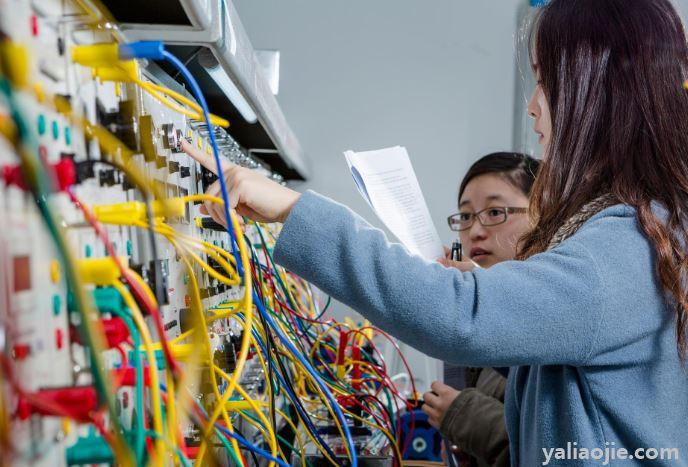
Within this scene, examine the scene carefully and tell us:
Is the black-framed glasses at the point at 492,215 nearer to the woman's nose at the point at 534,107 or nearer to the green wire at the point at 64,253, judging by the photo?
the woman's nose at the point at 534,107

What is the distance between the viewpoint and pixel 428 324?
0.61 meters

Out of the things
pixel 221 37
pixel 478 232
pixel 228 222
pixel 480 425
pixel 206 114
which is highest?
pixel 221 37

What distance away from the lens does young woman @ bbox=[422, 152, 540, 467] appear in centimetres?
135

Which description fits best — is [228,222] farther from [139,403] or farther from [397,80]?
[397,80]

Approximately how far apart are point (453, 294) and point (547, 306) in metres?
0.10

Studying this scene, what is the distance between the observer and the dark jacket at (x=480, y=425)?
47.7 inches

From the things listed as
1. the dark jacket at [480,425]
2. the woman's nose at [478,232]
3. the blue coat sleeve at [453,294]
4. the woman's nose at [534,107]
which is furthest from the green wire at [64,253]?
the woman's nose at [478,232]

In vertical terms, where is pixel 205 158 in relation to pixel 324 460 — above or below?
above

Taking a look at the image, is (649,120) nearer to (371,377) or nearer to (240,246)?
(240,246)

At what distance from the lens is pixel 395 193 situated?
3.94 feet

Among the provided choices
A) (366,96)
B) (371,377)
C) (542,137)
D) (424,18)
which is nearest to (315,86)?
(366,96)

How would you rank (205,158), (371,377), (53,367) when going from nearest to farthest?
(53,367)
(205,158)
(371,377)

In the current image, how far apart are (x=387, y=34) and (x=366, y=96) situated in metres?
0.35

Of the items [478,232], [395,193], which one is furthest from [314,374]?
[478,232]
